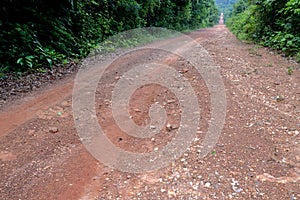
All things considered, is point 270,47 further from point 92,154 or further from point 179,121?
point 92,154

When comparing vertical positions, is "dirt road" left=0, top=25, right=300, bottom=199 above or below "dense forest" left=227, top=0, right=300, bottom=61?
below

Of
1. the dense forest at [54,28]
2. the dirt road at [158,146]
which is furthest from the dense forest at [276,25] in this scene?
the dense forest at [54,28]

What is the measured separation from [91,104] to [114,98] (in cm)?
47

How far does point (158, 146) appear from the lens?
9.90 feet

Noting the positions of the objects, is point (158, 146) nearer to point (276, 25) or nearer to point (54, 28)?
point (54, 28)

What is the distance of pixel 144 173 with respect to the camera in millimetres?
2553

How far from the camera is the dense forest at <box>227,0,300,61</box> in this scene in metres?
8.46

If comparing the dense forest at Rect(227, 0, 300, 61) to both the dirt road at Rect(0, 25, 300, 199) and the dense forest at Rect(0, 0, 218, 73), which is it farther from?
the dense forest at Rect(0, 0, 218, 73)

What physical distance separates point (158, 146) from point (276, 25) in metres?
10.0

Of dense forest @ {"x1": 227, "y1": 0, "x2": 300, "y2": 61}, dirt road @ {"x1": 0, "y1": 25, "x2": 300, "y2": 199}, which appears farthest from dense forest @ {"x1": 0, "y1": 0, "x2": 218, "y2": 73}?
dense forest @ {"x1": 227, "y1": 0, "x2": 300, "y2": 61}

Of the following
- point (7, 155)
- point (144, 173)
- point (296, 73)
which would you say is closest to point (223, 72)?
point (296, 73)

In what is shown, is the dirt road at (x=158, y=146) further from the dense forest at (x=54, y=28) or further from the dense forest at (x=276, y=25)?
the dense forest at (x=276, y=25)

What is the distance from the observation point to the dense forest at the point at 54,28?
6174mm

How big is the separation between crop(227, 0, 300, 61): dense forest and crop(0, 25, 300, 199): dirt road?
4872 mm
